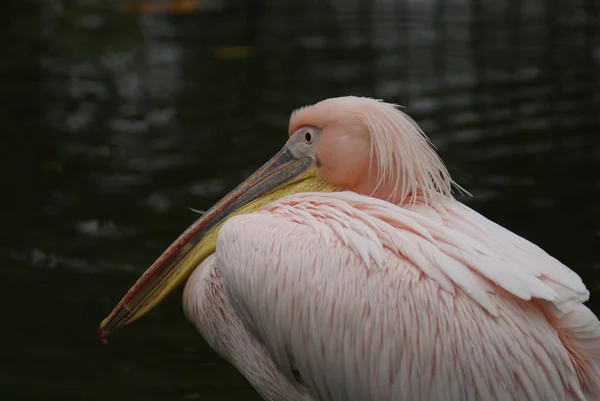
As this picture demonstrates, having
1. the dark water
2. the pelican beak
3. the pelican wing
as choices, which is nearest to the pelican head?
the pelican beak

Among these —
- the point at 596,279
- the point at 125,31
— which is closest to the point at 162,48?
the point at 125,31

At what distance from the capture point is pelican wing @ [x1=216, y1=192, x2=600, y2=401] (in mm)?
3355

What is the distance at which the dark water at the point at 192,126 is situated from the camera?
575 cm

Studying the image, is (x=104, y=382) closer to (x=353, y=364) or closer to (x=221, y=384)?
(x=221, y=384)

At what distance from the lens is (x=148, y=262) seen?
6.46 meters

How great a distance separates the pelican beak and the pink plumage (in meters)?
0.30

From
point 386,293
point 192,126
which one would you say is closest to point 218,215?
point 386,293

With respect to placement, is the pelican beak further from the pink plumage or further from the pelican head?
the pink plumage

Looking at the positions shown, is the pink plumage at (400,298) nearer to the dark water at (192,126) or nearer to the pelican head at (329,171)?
the pelican head at (329,171)

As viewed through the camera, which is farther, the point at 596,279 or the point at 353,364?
the point at 596,279

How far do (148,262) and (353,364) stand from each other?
3137 millimetres

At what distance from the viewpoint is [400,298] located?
11.2 ft

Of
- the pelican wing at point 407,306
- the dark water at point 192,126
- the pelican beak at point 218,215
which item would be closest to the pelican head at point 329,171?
the pelican beak at point 218,215

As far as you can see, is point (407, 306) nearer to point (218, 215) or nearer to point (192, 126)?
point (218, 215)
